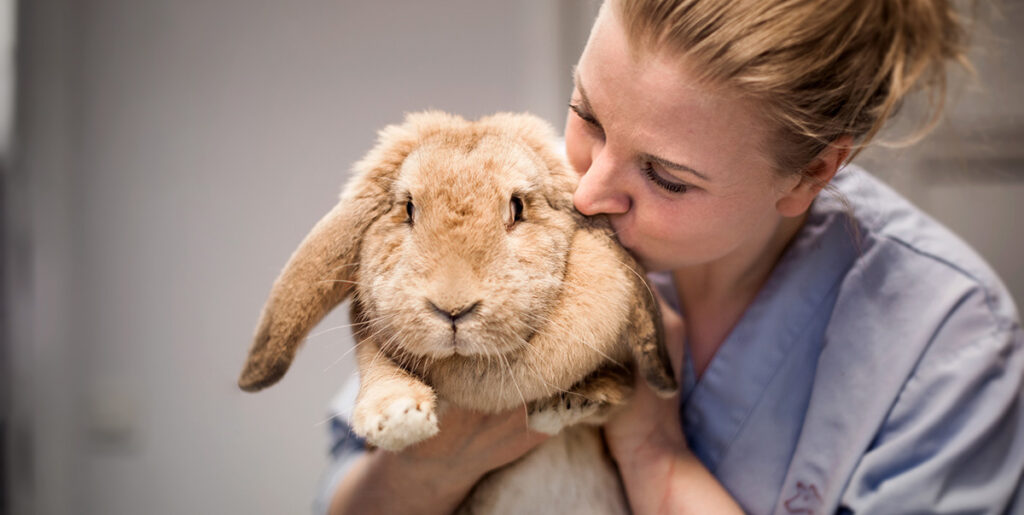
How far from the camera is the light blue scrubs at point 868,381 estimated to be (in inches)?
38.3

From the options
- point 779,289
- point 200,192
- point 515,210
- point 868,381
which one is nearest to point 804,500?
point 868,381

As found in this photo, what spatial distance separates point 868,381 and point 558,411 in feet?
1.66

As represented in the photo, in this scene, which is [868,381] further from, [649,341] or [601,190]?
[601,190]

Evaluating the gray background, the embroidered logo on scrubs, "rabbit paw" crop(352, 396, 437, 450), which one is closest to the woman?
the embroidered logo on scrubs

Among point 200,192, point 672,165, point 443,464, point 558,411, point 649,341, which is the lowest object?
point 200,192

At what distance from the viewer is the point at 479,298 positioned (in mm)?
759

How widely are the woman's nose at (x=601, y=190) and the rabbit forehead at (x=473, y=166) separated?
0.06m

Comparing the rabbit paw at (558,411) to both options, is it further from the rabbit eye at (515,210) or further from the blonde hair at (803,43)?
the blonde hair at (803,43)

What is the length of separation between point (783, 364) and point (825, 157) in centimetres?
36

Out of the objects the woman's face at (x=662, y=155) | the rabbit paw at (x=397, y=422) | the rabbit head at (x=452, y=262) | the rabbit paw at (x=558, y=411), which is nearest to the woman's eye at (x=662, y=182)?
the woman's face at (x=662, y=155)

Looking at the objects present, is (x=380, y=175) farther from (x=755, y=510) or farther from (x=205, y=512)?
(x=205, y=512)

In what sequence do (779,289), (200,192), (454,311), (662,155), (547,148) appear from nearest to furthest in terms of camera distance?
(454,311) → (662,155) → (547,148) → (779,289) → (200,192)

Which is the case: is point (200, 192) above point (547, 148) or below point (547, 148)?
below

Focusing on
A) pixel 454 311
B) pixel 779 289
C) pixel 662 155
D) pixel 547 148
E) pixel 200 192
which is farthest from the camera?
pixel 200 192
